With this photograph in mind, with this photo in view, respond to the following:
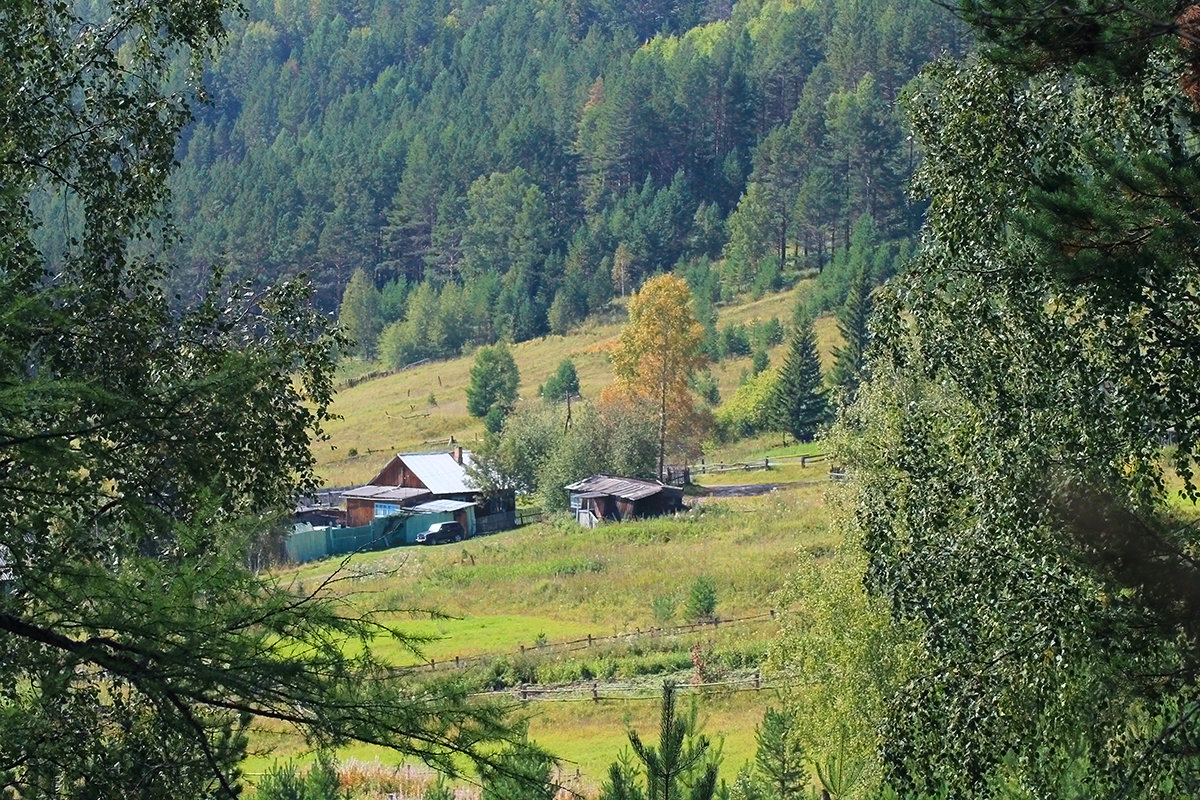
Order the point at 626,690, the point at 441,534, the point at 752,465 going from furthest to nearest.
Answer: the point at 752,465, the point at 441,534, the point at 626,690

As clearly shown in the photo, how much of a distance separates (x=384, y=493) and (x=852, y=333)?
26071mm

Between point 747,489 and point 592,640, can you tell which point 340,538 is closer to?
point 747,489

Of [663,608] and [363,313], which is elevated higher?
[363,313]

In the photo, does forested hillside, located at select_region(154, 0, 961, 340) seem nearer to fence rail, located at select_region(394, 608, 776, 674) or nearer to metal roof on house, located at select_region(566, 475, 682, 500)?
metal roof on house, located at select_region(566, 475, 682, 500)

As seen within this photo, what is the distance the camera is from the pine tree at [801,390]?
71750 mm

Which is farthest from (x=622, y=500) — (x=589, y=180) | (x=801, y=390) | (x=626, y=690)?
(x=589, y=180)

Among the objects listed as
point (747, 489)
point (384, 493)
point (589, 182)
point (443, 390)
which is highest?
point (589, 182)

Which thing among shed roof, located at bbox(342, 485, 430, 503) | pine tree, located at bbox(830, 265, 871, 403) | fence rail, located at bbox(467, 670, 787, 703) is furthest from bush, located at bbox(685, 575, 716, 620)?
pine tree, located at bbox(830, 265, 871, 403)

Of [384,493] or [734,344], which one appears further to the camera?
[734,344]

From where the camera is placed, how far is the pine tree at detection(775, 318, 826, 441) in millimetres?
71750

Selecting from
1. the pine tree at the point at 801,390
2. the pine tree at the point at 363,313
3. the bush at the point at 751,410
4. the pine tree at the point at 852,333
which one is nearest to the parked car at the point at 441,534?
the bush at the point at 751,410

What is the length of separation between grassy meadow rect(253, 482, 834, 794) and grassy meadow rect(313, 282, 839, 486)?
65.3 ft

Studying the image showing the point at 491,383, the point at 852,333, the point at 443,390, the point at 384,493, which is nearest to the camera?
the point at 384,493

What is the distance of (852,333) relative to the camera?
247ft
